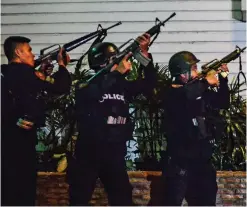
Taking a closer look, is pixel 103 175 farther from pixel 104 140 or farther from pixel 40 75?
pixel 40 75

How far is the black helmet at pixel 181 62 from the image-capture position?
15.5ft

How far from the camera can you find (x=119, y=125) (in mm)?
4430

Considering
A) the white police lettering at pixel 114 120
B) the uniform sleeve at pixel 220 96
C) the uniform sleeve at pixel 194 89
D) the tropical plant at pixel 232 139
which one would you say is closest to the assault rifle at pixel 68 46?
the white police lettering at pixel 114 120

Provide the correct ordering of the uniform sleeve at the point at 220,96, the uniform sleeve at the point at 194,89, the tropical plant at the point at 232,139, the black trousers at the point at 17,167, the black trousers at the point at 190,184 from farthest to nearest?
the tropical plant at the point at 232,139 < the uniform sleeve at the point at 220,96 < the uniform sleeve at the point at 194,89 < the black trousers at the point at 190,184 < the black trousers at the point at 17,167

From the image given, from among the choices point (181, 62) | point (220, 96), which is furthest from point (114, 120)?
point (220, 96)

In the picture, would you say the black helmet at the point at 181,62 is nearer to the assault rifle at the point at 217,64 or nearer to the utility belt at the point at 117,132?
the assault rifle at the point at 217,64

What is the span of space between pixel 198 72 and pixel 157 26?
667mm

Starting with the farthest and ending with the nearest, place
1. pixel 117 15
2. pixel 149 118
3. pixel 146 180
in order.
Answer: pixel 117 15 < pixel 149 118 < pixel 146 180

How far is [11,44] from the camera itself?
4617 mm

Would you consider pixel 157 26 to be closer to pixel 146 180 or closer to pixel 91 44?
pixel 91 44

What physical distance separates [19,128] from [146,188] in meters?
1.36

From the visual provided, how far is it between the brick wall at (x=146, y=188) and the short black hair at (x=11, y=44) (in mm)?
1204

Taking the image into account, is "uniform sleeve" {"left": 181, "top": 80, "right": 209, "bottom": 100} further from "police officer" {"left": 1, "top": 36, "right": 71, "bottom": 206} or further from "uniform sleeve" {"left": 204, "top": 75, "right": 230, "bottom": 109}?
"police officer" {"left": 1, "top": 36, "right": 71, "bottom": 206}

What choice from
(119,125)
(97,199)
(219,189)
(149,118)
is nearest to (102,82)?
(119,125)
